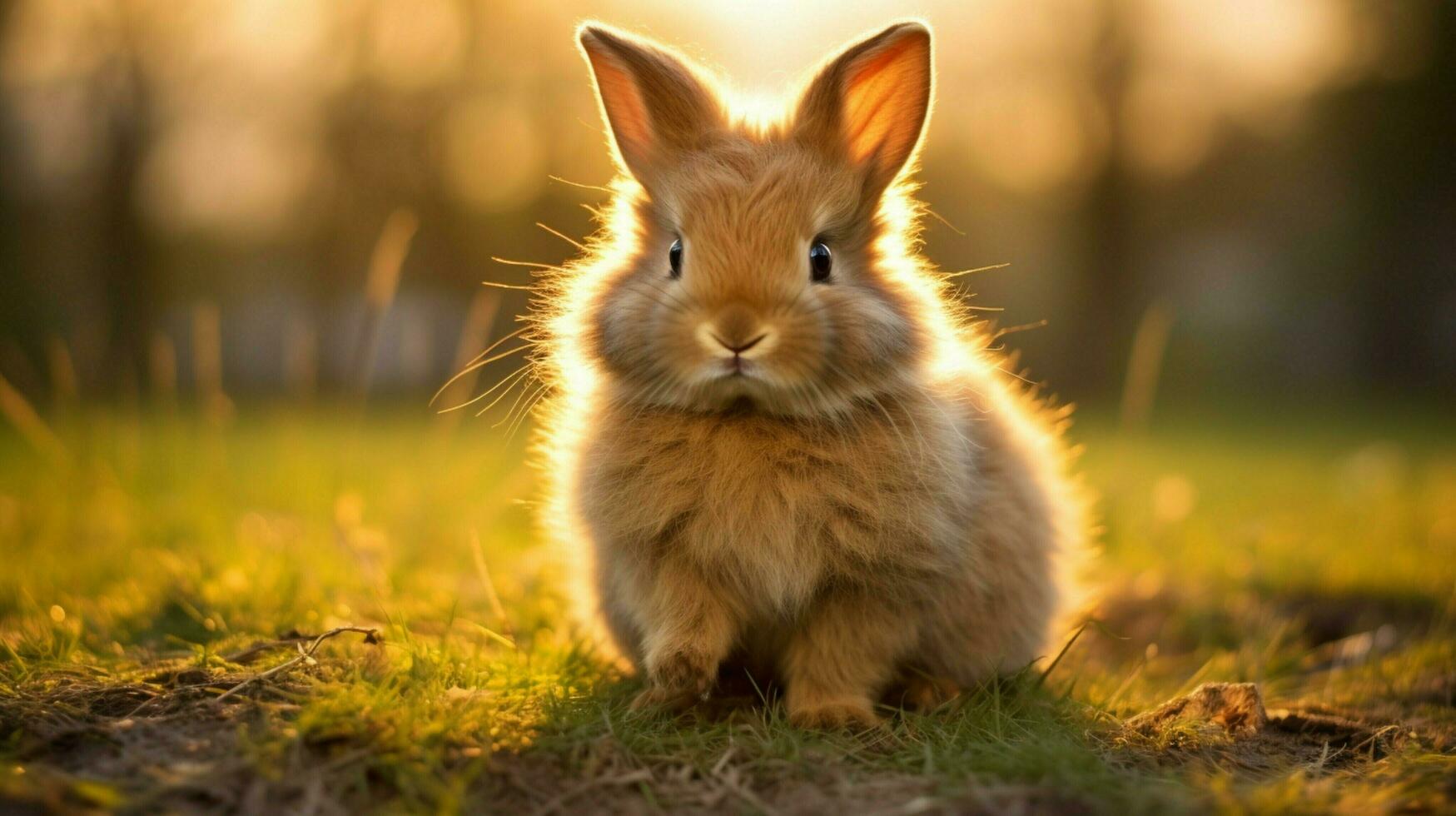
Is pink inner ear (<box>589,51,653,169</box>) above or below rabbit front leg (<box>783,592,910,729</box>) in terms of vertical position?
above

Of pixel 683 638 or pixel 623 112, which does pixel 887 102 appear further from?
pixel 683 638

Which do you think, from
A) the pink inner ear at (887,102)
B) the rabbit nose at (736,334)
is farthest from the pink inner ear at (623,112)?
the rabbit nose at (736,334)

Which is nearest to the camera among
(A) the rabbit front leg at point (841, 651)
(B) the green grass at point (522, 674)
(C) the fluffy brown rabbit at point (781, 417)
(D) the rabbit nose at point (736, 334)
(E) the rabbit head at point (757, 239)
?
(B) the green grass at point (522, 674)

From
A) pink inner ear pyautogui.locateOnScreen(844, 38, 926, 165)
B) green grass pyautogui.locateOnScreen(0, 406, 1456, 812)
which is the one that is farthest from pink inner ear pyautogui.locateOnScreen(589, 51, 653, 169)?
green grass pyautogui.locateOnScreen(0, 406, 1456, 812)

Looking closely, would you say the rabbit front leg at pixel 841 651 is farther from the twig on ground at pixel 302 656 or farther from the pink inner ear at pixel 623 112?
the pink inner ear at pixel 623 112

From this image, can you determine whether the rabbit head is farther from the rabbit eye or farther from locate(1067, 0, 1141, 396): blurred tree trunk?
locate(1067, 0, 1141, 396): blurred tree trunk

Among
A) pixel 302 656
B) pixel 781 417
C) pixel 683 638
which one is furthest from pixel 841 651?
pixel 302 656
